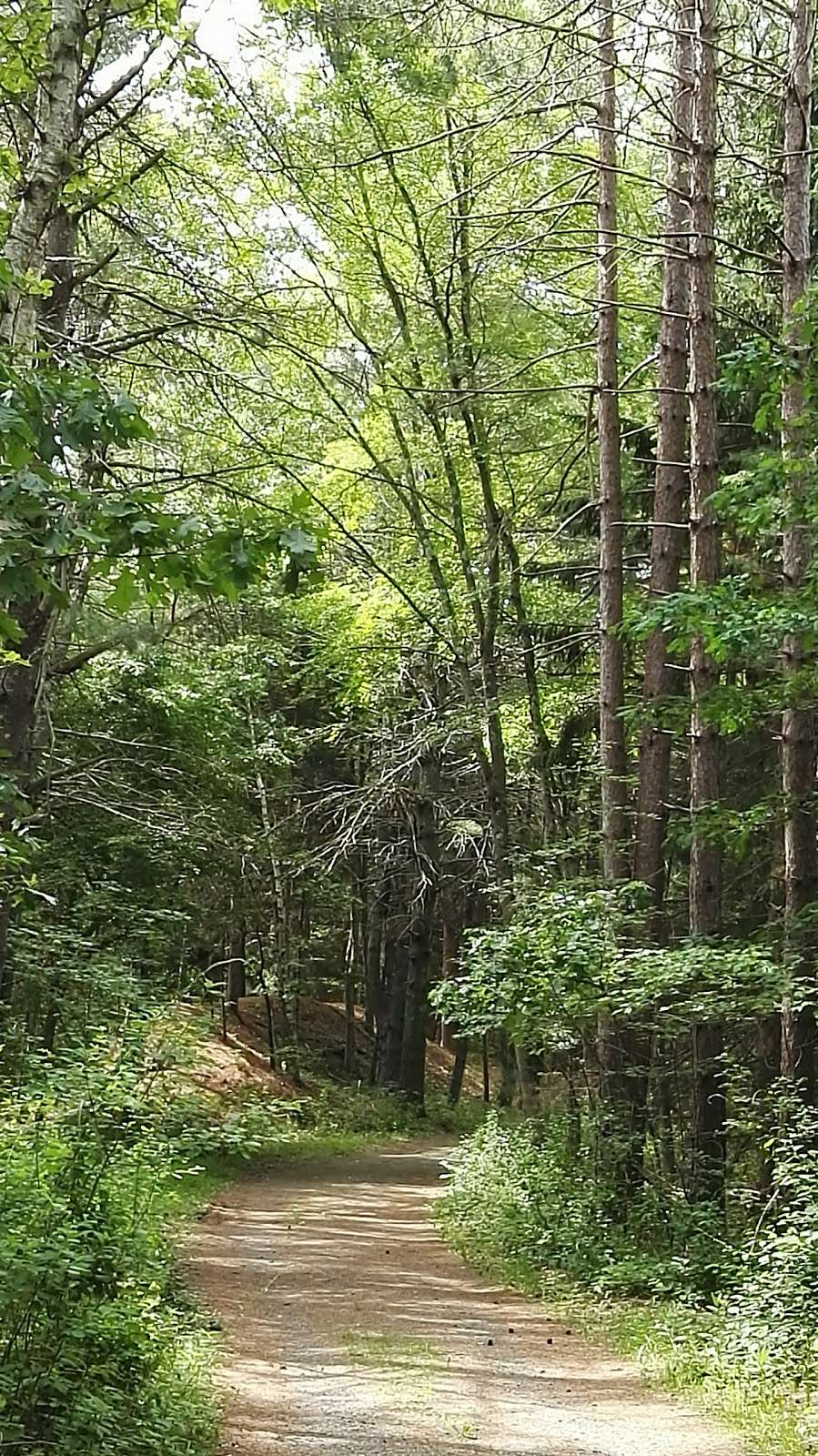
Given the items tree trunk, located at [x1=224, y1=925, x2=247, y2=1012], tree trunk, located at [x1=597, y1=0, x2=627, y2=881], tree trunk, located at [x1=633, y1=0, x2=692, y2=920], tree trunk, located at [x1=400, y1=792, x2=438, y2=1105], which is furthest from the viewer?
tree trunk, located at [x1=224, y1=925, x2=247, y2=1012]

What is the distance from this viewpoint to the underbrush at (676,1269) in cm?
699

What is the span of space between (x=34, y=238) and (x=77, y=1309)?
4.64m

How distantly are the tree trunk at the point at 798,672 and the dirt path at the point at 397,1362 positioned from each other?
2.59 metres

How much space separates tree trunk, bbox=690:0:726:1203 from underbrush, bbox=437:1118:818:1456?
2.03 ft

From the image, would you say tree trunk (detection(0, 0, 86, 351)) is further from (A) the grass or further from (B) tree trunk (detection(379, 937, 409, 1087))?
(B) tree trunk (detection(379, 937, 409, 1087))

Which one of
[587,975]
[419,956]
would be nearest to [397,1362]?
[587,975]

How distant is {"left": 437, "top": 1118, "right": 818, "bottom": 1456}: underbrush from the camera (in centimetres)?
699

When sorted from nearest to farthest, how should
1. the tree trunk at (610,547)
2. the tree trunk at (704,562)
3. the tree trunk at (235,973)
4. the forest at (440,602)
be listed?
the forest at (440,602), the tree trunk at (704,562), the tree trunk at (610,547), the tree trunk at (235,973)

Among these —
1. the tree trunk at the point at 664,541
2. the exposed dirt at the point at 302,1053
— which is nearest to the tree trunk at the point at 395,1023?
the exposed dirt at the point at 302,1053

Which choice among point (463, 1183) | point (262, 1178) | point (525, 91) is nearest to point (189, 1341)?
point (463, 1183)

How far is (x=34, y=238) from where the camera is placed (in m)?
5.99

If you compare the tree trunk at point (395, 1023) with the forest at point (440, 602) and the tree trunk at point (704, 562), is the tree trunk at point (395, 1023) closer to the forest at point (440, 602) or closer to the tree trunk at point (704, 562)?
the forest at point (440, 602)

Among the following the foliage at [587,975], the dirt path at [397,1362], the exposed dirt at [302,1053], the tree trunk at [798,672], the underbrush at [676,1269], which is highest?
the tree trunk at [798,672]

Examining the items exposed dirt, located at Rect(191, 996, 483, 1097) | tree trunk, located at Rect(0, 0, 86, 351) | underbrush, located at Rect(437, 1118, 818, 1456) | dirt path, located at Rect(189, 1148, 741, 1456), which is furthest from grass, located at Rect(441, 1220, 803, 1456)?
exposed dirt, located at Rect(191, 996, 483, 1097)
